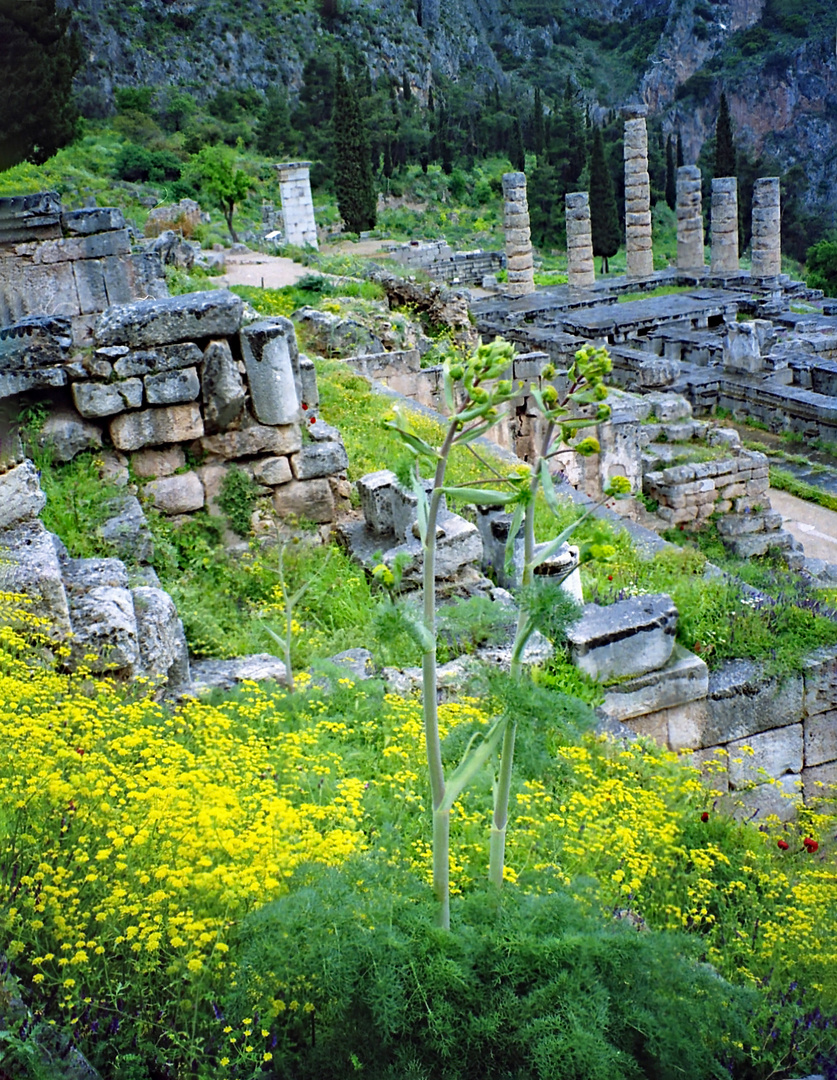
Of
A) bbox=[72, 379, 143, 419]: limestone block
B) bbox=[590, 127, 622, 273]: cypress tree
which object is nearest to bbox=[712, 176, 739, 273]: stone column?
bbox=[590, 127, 622, 273]: cypress tree

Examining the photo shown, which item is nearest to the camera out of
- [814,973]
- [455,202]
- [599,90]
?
[814,973]

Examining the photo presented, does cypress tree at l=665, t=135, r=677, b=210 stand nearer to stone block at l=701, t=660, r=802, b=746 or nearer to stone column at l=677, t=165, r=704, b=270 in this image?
stone column at l=677, t=165, r=704, b=270

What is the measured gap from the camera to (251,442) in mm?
7633

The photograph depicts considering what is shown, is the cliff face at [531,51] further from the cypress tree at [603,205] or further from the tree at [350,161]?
the cypress tree at [603,205]

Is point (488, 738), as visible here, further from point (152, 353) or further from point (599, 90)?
point (599, 90)

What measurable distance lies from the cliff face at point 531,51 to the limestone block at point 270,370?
4674 cm

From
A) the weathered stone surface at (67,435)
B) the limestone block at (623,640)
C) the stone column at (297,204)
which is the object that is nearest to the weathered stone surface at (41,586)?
the weathered stone surface at (67,435)

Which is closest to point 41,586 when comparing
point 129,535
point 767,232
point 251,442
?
point 129,535

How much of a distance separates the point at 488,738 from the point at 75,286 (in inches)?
380

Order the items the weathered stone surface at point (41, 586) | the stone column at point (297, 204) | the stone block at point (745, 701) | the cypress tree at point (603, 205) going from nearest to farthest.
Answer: the weathered stone surface at point (41, 586), the stone block at point (745, 701), the stone column at point (297, 204), the cypress tree at point (603, 205)

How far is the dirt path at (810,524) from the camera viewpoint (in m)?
12.7

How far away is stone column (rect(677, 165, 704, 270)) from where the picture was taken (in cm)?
3256

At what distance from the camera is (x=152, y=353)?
720cm

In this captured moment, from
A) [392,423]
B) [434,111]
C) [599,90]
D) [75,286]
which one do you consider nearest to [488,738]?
[392,423]
